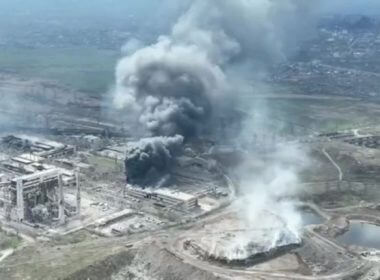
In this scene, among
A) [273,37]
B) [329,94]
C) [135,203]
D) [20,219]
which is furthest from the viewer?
[329,94]

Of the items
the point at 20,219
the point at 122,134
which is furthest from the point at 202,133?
the point at 20,219

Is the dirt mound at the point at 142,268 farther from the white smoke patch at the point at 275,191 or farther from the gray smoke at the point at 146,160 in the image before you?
the gray smoke at the point at 146,160

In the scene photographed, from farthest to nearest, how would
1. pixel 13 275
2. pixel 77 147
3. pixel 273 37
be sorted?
1. pixel 273 37
2. pixel 77 147
3. pixel 13 275

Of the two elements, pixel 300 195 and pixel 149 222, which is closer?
pixel 149 222

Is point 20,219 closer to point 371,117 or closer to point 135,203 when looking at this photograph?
point 135,203

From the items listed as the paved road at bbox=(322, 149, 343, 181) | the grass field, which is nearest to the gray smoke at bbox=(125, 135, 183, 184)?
the paved road at bbox=(322, 149, 343, 181)

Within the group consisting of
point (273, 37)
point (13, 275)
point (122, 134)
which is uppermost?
point (273, 37)

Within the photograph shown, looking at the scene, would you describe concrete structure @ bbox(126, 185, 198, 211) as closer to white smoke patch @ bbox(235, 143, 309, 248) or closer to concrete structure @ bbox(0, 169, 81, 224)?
white smoke patch @ bbox(235, 143, 309, 248)
